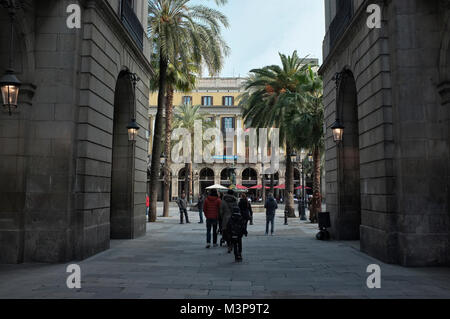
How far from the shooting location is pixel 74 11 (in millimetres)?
9227

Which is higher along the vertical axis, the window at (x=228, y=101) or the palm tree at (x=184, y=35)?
the window at (x=228, y=101)

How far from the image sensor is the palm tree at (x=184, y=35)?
19031 mm

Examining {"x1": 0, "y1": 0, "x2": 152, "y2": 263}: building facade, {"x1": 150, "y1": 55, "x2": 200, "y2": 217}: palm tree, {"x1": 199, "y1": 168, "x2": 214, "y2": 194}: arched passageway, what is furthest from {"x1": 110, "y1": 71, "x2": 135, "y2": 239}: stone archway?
{"x1": 199, "y1": 168, "x2": 214, "y2": 194}: arched passageway

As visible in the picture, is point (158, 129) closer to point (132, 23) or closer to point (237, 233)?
point (132, 23)

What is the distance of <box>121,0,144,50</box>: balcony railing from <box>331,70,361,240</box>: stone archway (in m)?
7.54

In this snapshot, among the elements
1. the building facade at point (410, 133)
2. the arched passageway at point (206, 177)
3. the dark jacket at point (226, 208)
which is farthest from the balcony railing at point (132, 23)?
the arched passageway at point (206, 177)

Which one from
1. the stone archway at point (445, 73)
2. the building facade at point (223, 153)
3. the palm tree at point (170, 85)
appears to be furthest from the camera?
the building facade at point (223, 153)

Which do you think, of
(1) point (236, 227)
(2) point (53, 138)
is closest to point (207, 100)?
(2) point (53, 138)

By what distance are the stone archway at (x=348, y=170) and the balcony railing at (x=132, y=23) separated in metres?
7.54

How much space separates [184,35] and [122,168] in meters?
9.14

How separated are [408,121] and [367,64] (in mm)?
2242

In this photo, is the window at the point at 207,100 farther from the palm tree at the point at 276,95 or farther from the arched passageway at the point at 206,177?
the palm tree at the point at 276,95
